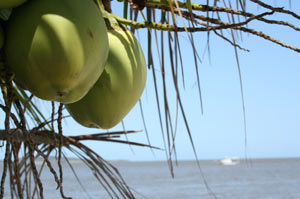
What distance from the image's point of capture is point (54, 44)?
20cm

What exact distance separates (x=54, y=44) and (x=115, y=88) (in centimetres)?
7

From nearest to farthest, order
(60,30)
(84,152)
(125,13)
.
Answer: (60,30) → (125,13) → (84,152)

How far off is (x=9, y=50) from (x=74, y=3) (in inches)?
1.6

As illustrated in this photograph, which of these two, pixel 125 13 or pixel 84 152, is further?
pixel 84 152

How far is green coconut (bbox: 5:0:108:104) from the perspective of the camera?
20cm

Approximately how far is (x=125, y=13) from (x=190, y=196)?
1010cm

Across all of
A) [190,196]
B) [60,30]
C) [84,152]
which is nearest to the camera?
[60,30]

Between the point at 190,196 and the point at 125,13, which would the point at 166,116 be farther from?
the point at 190,196

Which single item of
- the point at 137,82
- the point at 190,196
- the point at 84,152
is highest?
the point at 137,82

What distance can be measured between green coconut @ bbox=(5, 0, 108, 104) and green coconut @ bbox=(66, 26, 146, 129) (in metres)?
0.04

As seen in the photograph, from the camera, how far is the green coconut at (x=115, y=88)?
0.88 ft

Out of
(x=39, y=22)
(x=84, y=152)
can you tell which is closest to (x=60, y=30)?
(x=39, y=22)

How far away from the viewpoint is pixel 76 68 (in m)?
0.21

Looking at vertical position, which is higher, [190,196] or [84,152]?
[84,152]
